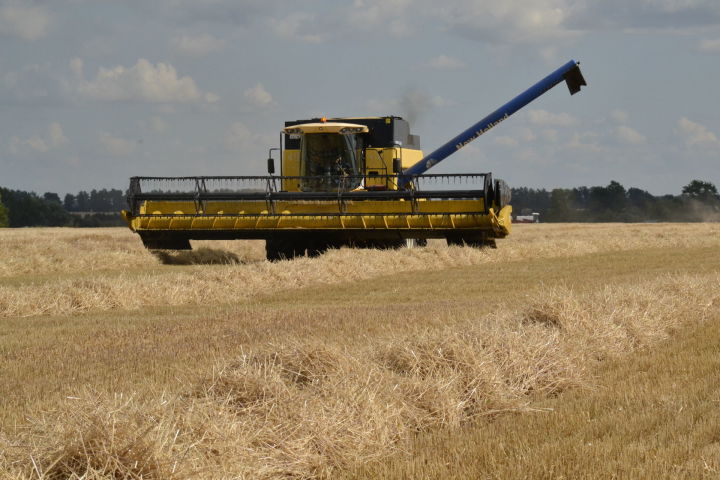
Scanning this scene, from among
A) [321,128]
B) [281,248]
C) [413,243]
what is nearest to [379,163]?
[321,128]

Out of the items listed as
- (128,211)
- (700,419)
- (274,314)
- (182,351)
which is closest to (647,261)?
(128,211)

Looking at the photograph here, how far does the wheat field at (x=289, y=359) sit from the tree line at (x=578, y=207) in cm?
6366

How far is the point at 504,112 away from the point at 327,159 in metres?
4.26

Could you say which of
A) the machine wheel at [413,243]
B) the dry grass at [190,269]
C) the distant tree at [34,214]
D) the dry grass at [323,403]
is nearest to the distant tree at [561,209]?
the distant tree at [34,214]

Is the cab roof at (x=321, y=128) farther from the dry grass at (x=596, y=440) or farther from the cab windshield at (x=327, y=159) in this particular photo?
the dry grass at (x=596, y=440)

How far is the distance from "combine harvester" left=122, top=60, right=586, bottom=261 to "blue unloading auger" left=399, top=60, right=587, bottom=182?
1.1 inches

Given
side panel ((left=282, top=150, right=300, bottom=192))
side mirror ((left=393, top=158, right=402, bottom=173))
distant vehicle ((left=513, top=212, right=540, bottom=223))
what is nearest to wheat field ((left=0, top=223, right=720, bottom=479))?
side mirror ((left=393, top=158, right=402, bottom=173))

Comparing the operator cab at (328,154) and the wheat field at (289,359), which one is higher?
the operator cab at (328,154)

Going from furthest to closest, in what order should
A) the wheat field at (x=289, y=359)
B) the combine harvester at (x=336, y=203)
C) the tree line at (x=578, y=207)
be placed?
the tree line at (x=578, y=207) < the combine harvester at (x=336, y=203) < the wheat field at (x=289, y=359)

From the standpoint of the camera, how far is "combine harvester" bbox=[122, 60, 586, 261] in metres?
18.2

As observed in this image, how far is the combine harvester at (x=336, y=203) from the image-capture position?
18156mm

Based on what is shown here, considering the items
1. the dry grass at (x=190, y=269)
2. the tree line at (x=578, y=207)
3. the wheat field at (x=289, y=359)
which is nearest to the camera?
the wheat field at (x=289, y=359)

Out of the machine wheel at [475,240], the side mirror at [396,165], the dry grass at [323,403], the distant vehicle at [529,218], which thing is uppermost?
the side mirror at [396,165]

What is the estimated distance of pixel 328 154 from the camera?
66.4 ft
